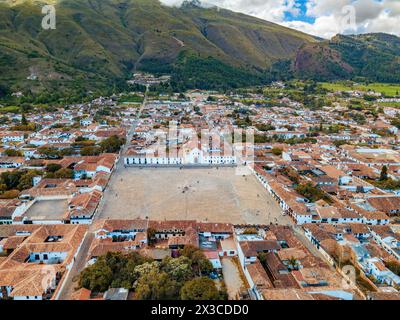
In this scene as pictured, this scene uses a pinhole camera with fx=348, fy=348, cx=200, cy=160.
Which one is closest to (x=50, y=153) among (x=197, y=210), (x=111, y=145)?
(x=111, y=145)

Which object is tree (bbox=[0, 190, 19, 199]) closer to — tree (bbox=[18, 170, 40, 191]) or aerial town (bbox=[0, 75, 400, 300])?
aerial town (bbox=[0, 75, 400, 300])

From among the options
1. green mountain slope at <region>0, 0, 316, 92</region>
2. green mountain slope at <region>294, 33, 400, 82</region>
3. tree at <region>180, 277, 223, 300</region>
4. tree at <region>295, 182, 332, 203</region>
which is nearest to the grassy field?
green mountain slope at <region>294, 33, 400, 82</region>

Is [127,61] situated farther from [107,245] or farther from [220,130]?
[107,245]

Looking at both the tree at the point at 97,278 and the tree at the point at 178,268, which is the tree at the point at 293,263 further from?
the tree at the point at 97,278

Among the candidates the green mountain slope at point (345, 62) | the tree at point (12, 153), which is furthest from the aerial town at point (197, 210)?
the green mountain slope at point (345, 62)

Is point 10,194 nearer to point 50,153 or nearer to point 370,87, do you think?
point 50,153
